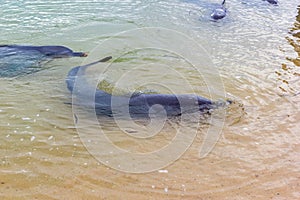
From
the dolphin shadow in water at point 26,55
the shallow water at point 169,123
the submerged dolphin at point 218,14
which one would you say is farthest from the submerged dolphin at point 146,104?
the submerged dolphin at point 218,14

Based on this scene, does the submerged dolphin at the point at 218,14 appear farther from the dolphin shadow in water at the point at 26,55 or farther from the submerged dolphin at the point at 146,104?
the submerged dolphin at the point at 146,104

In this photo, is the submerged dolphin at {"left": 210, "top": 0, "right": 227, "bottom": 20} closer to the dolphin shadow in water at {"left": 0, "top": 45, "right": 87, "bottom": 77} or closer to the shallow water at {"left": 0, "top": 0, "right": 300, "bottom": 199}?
the shallow water at {"left": 0, "top": 0, "right": 300, "bottom": 199}

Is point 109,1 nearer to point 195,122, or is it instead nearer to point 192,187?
point 195,122

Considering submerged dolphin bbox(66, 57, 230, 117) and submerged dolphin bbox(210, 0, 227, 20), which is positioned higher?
submerged dolphin bbox(210, 0, 227, 20)

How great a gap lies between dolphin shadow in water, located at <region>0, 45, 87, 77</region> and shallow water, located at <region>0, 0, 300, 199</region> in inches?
9.1

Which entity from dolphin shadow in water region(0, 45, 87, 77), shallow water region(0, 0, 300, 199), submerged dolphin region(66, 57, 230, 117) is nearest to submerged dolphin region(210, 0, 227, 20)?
A: shallow water region(0, 0, 300, 199)

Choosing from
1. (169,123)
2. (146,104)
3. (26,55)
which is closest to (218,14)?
(26,55)

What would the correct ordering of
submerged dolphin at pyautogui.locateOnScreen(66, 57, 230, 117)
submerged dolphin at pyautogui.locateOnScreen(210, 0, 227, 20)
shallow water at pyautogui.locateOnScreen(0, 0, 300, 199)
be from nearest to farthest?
shallow water at pyautogui.locateOnScreen(0, 0, 300, 199) → submerged dolphin at pyautogui.locateOnScreen(66, 57, 230, 117) → submerged dolphin at pyautogui.locateOnScreen(210, 0, 227, 20)

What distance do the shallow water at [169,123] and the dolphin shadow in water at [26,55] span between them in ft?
0.75

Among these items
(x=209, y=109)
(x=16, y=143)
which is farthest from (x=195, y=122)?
(x=16, y=143)

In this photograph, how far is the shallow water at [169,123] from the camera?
3508 millimetres

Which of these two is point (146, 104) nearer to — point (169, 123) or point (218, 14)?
point (169, 123)

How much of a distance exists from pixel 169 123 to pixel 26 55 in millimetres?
3553

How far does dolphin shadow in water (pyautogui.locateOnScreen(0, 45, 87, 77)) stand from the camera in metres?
6.10
